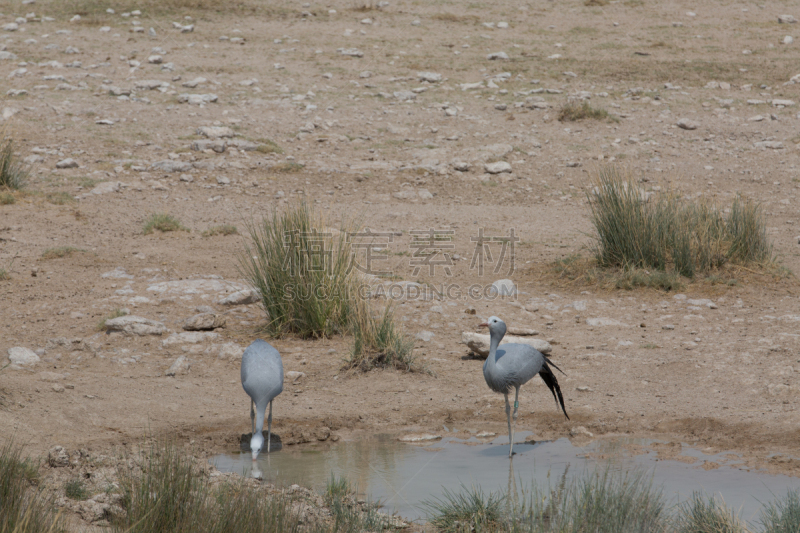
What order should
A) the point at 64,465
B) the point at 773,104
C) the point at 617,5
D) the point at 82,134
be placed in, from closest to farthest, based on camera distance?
1. the point at 64,465
2. the point at 82,134
3. the point at 773,104
4. the point at 617,5

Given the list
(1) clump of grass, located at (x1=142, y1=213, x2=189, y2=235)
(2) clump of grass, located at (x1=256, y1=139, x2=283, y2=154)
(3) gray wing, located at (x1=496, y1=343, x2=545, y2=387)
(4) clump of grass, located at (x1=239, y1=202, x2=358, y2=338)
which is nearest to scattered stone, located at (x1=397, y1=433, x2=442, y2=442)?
(3) gray wing, located at (x1=496, y1=343, x2=545, y2=387)

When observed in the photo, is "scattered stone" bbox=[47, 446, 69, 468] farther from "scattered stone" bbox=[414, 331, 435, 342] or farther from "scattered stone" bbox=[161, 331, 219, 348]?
"scattered stone" bbox=[414, 331, 435, 342]

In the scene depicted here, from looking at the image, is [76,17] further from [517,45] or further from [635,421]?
[635,421]

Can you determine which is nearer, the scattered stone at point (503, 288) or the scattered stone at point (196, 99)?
the scattered stone at point (503, 288)

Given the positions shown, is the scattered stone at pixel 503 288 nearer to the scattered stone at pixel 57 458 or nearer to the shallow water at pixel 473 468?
the shallow water at pixel 473 468

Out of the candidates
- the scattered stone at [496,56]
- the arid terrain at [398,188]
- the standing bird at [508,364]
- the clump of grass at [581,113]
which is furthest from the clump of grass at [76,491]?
the scattered stone at [496,56]

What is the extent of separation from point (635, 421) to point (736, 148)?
901 centimetres

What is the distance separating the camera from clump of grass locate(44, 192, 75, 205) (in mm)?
10493

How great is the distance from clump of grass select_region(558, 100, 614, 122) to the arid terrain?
0.63 ft

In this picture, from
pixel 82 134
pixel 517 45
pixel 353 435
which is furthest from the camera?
pixel 517 45

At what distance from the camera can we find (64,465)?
4.66m

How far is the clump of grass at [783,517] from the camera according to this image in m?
3.62

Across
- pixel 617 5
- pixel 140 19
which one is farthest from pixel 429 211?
pixel 617 5

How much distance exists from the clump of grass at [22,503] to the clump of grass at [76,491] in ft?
0.53
